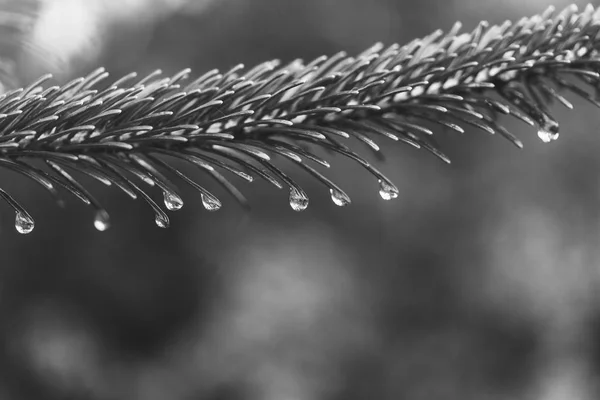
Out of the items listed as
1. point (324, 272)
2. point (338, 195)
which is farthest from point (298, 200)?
point (324, 272)

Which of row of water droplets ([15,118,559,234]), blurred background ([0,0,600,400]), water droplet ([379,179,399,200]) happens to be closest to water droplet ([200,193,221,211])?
row of water droplets ([15,118,559,234])

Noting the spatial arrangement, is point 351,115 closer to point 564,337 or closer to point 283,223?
point 283,223

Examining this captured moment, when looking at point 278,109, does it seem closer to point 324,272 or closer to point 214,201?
point 214,201

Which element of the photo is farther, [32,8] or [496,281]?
[496,281]

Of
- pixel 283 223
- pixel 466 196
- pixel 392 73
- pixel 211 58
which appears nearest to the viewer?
pixel 392 73

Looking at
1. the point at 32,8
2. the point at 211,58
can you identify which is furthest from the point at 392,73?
the point at 211,58

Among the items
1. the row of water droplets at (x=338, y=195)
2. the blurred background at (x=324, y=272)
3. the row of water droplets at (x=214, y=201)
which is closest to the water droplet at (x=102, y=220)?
the row of water droplets at (x=214, y=201)

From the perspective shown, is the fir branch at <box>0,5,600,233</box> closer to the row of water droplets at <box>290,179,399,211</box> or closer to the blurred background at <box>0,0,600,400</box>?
the row of water droplets at <box>290,179,399,211</box>

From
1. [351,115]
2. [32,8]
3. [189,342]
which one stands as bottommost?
[351,115]
